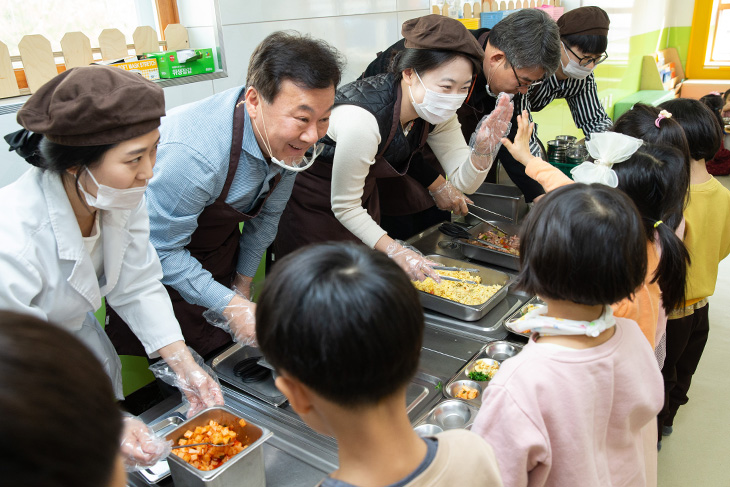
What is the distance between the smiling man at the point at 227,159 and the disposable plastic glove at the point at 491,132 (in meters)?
0.79

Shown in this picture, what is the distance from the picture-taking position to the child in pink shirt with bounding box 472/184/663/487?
40.1 inches

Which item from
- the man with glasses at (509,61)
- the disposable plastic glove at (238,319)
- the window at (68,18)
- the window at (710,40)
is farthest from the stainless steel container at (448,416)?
the window at (710,40)

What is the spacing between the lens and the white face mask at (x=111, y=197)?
1182 mm

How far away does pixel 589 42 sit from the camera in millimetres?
2633

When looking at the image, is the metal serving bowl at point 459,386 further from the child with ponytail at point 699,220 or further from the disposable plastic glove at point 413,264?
the child with ponytail at point 699,220

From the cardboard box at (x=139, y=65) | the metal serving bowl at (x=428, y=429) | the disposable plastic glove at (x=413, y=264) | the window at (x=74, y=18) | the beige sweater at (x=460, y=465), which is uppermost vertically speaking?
the window at (x=74, y=18)

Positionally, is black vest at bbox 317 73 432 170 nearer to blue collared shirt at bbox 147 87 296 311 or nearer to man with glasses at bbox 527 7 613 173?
blue collared shirt at bbox 147 87 296 311

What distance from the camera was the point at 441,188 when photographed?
101 inches

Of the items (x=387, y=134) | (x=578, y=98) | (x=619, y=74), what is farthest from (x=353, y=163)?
(x=619, y=74)

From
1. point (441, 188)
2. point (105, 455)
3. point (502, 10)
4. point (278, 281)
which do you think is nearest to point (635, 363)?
point (278, 281)

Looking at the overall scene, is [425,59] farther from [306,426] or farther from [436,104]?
[306,426]

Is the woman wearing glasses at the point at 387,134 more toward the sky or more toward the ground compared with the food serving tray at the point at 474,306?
more toward the sky

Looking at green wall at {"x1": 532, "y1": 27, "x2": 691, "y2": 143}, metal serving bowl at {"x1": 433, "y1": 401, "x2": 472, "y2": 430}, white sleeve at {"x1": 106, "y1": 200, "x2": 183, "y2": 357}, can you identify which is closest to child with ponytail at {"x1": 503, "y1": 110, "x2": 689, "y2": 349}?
metal serving bowl at {"x1": 433, "y1": 401, "x2": 472, "y2": 430}

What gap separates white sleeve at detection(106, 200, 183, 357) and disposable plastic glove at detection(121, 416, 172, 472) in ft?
1.10
